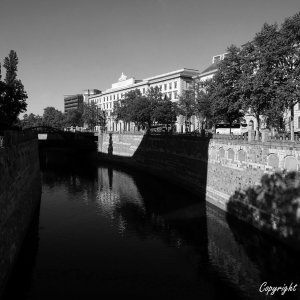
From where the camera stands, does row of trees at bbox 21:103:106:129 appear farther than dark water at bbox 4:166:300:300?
Yes

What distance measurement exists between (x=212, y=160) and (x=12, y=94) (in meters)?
47.7

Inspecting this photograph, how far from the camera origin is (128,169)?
8794cm

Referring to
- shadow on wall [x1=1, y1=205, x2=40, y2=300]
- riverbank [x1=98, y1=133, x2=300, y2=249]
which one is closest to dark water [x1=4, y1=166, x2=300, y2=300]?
shadow on wall [x1=1, y1=205, x2=40, y2=300]

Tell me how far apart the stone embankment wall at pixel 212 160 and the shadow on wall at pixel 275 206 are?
1110 mm

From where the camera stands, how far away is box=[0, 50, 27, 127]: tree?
72250 mm

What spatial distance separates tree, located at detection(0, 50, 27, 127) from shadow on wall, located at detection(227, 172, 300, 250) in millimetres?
51025

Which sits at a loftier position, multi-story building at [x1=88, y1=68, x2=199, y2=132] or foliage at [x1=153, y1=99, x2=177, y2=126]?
multi-story building at [x1=88, y1=68, x2=199, y2=132]

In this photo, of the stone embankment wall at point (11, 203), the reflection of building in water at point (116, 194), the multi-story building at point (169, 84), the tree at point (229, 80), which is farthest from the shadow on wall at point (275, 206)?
the multi-story building at point (169, 84)

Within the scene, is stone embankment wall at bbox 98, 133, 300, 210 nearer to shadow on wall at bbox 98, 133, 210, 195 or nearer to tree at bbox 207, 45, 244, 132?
shadow on wall at bbox 98, 133, 210, 195

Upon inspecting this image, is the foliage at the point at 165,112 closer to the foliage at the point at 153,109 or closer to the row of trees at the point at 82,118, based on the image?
the foliage at the point at 153,109

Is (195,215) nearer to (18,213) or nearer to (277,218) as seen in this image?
(277,218)

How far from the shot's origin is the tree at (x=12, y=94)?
2844 inches

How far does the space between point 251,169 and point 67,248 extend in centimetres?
2165

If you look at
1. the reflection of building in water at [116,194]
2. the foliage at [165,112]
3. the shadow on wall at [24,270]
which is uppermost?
the foliage at [165,112]
